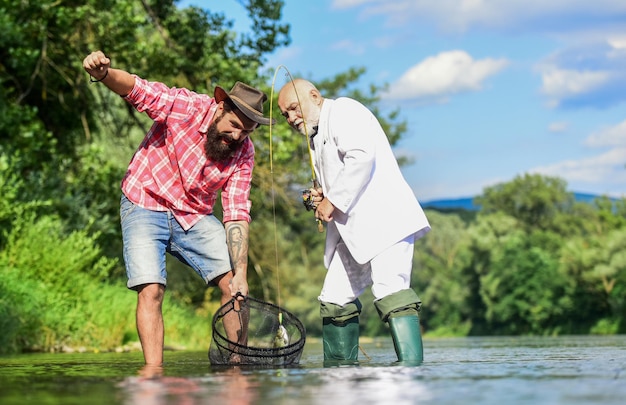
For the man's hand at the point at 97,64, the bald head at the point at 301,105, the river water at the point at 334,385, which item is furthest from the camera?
the bald head at the point at 301,105

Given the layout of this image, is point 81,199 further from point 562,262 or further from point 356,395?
point 562,262

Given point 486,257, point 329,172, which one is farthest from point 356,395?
point 486,257

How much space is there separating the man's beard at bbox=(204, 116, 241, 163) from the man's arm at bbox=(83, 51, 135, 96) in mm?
585

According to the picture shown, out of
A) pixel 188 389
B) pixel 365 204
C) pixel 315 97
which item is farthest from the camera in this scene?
pixel 315 97

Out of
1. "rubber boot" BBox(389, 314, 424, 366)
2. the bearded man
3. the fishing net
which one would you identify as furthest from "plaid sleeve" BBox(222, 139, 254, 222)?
"rubber boot" BBox(389, 314, 424, 366)

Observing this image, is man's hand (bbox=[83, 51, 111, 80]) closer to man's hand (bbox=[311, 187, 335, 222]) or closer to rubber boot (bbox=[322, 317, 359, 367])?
man's hand (bbox=[311, 187, 335, 222])

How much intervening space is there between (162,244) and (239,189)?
647 mm

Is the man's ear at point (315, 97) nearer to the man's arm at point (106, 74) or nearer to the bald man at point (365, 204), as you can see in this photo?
the bald man at point (365, 204)

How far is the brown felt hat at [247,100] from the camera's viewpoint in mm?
6742

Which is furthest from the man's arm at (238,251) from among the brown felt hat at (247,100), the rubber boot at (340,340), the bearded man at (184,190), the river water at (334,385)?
the river water at (334,385)

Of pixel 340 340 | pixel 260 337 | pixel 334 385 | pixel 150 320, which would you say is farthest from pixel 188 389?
pixel 260 337

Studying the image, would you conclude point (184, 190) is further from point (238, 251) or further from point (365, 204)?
point (365, 204)

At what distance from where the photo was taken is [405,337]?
6684 millimetres

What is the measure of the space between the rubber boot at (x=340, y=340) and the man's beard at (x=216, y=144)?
1.31 m
